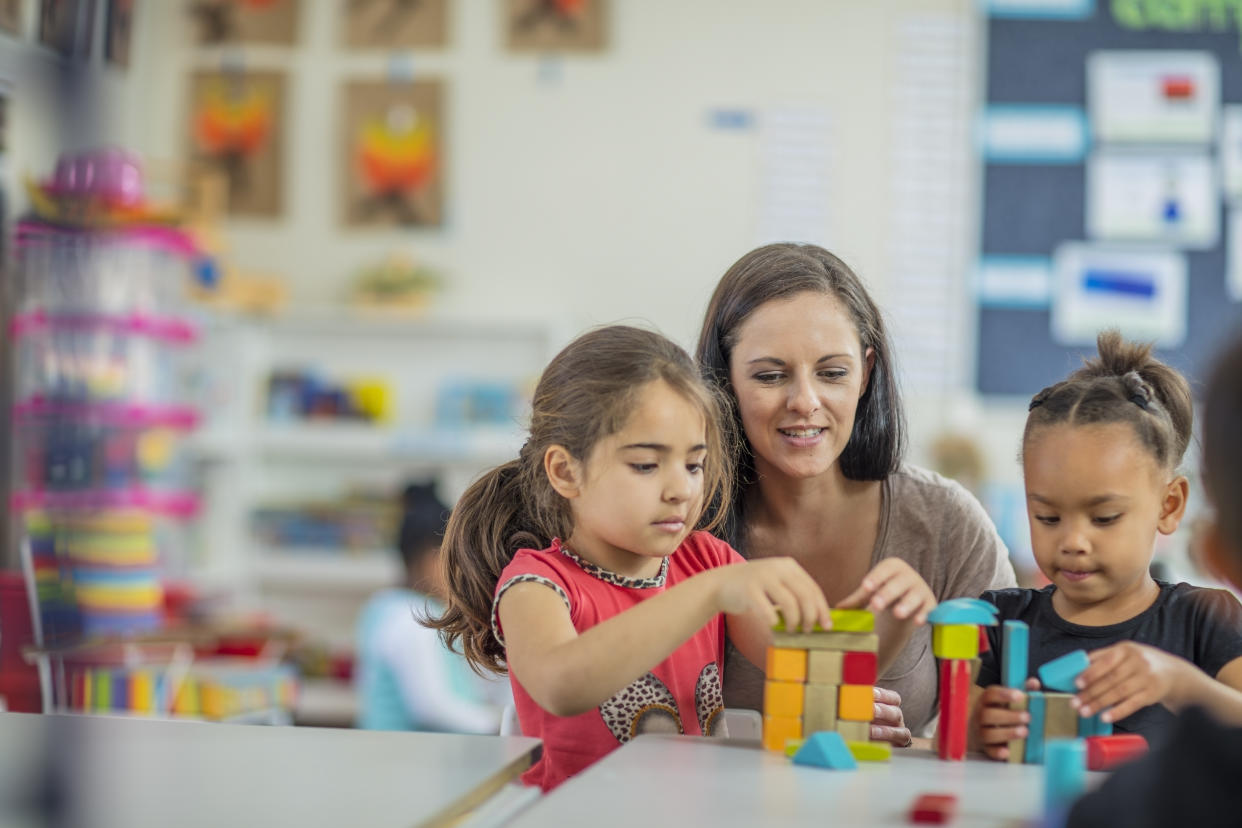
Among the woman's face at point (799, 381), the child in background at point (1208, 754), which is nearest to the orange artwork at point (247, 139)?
the woman's face at point (799, 381)

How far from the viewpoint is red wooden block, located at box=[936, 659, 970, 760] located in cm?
98

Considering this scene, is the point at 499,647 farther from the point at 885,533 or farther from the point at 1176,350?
the point at 1176,350

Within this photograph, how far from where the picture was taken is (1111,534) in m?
1.19

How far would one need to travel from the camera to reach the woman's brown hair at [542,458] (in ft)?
4.09

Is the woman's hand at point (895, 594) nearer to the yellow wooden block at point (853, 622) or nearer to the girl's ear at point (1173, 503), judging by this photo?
the yellow wooden block at point (853, 622)

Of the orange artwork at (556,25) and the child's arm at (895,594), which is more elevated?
the orange artwork at (556,25)

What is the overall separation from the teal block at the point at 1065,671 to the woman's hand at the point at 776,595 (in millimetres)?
180

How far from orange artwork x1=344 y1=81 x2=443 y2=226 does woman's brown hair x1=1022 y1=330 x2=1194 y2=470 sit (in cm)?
384

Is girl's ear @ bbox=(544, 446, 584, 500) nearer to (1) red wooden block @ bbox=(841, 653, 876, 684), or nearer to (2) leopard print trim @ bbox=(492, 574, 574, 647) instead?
(2) leopard print trim @ bbox=(492, 574, 574, 647)

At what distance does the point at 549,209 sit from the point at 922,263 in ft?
4.76

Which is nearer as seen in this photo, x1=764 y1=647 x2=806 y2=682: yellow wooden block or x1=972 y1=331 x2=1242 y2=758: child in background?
x1=764 y1=647 x2=806 y2=682: yellow wooden block

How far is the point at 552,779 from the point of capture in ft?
4.06

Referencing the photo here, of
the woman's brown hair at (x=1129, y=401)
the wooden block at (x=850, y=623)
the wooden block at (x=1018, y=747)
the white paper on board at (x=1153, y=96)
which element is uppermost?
the white paper on board at (x=1153, y=96)

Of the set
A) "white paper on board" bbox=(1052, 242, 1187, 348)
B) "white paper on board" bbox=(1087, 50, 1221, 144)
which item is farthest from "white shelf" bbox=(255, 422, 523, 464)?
"white paper on board" bbox=(1087, 50, 1221, 144)
